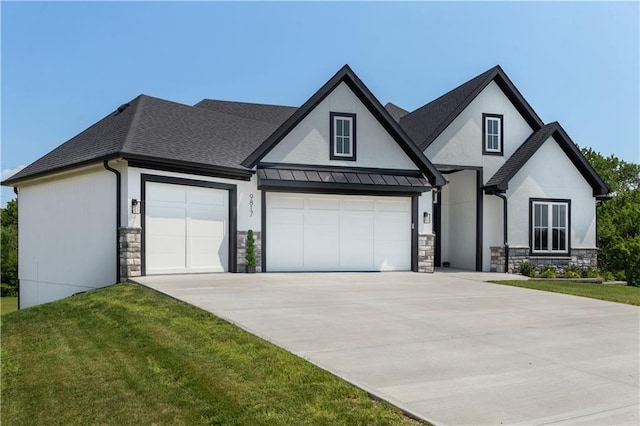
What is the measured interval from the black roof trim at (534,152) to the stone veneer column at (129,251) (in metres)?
12.4

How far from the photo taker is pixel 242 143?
16672mm

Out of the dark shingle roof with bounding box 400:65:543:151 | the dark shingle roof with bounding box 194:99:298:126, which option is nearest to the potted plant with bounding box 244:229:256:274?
the dark shingle roof with bounding box 400:65:543:151

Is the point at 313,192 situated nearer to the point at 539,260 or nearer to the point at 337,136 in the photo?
the point at 337,136

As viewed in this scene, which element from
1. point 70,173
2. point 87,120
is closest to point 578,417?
point 70,173

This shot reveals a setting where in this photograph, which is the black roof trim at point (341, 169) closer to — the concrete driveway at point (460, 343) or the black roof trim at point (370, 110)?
the black roof trim at point (370, 110)

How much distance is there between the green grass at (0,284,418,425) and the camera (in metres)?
4.08

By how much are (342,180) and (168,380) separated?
1112 centimetres

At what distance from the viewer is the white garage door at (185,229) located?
43.7 feet

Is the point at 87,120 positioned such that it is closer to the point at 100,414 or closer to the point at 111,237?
the point at 111,237

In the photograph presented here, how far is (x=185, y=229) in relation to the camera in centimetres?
1398

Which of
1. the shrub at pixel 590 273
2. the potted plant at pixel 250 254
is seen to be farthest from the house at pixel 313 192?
the shrub at pixel 590 273

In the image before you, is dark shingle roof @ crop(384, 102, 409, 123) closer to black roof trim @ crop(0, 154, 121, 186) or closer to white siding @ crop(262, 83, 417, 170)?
white siding @ crop(262, 83, 417, 170)

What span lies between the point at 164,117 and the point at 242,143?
2.64m

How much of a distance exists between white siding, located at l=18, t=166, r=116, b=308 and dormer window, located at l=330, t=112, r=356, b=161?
22.7 feet
